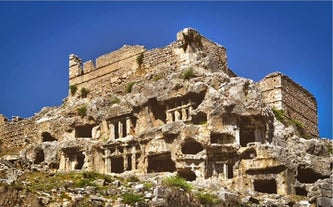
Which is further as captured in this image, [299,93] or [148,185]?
[299,93]

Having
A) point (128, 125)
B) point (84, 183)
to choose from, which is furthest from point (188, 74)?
point (84, 183)

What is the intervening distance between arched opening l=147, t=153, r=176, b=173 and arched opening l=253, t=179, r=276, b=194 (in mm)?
5191

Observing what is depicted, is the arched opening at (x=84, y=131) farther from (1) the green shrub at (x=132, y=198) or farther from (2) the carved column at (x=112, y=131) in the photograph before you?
(1) the green shrub at (x=132, y=198)

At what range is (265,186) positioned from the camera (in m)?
38.5

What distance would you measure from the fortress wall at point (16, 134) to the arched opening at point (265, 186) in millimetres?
19624

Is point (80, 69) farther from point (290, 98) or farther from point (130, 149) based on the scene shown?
point (290, 98)

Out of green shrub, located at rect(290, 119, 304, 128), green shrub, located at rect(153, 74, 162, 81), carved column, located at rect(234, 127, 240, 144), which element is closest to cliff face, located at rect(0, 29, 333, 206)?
carved column, located at rect(234, 127, 240, 144)

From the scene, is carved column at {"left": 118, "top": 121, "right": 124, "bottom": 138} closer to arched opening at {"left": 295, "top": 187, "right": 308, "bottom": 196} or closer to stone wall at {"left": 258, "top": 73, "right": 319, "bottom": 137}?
arched opening at {"left": 295, "top": 187, "right": 308, "bottom": 196}

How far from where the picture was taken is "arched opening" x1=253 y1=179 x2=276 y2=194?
37.8 metres

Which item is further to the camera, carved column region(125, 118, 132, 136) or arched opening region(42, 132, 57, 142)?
arched opening region(42, 132, 57, 142)

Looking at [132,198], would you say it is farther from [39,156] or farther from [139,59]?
[139,59]

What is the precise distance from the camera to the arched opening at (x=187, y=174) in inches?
1521

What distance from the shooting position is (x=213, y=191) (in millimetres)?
34438

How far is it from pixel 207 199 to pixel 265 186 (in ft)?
22.9
